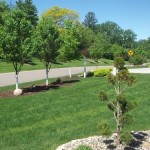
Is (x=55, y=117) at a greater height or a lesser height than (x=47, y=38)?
lesser

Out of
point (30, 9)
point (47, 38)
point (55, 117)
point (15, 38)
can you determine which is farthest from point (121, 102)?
point (30, 9)

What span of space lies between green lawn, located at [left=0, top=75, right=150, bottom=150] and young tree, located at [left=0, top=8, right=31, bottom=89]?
3587mm

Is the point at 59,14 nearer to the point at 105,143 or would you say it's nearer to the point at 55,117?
the point at 55,117

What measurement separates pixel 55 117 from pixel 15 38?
8984 mm

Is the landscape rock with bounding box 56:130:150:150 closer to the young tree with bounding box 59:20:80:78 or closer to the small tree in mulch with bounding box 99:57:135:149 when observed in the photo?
the small tree in mulch with bounding box 99:57:135:149

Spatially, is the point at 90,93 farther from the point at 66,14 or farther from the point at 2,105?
the point at 66,14

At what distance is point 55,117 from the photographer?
16.0m

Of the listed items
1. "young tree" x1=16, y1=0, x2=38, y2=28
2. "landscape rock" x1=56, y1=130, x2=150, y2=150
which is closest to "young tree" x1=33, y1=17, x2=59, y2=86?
"landscape rock" x1=56, y1=130, x2=150, y2=150

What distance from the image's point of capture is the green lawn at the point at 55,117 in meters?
12.6

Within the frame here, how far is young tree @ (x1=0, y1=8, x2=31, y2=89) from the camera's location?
23.2 metres

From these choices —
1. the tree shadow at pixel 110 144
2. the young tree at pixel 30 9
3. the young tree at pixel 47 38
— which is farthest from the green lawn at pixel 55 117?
the young tree at pixel 30 9

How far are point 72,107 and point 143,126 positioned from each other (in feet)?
15.8

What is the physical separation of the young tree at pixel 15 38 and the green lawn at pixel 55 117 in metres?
3.59

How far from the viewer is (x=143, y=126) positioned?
14320mm
